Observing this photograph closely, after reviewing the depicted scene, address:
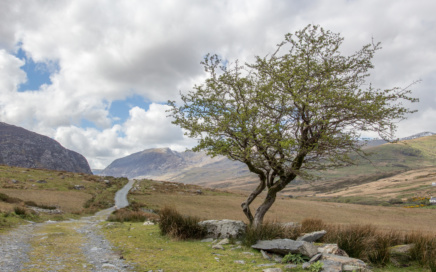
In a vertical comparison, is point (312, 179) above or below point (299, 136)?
below

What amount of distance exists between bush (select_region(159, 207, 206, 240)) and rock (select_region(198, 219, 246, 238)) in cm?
35

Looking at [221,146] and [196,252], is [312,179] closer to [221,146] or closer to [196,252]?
[221,146]

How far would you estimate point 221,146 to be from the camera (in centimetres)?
1568

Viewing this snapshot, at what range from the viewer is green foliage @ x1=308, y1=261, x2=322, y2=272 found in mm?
8500

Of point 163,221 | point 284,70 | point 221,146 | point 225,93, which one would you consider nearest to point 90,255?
point 163,221

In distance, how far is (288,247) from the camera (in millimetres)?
10367

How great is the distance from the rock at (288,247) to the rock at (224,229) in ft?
8.70

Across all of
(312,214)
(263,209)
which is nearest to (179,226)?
(263,209)

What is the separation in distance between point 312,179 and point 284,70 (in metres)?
6.97

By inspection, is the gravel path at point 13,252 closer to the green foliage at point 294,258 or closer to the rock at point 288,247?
the rock at point 288,247

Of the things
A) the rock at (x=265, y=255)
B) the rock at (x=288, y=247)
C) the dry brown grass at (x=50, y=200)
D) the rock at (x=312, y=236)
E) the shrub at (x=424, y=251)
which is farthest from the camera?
the dry brown grass at (x=50, y=200)

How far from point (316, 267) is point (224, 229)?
688 cm

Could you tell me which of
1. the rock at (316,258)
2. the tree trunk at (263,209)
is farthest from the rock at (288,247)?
the tree trunk at (263,209)

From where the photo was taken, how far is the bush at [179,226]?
49.1 ft
